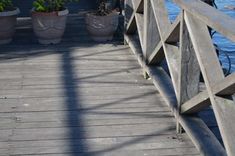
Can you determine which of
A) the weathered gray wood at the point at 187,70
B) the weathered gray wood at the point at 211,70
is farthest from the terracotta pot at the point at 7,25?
the weathered gray wood at the point at 211,70

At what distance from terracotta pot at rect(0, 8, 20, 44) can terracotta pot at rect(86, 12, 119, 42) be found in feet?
2.35

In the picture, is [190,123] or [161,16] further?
[161,16]

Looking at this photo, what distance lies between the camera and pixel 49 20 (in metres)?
4.57

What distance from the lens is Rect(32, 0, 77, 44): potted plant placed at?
4.57 m

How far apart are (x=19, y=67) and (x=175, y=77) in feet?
5.26

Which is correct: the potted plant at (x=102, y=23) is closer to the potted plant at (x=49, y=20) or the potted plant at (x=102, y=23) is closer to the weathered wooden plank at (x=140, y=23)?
the potted plant at (x=49, y=20)

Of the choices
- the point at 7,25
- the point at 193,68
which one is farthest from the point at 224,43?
the point at 193,68

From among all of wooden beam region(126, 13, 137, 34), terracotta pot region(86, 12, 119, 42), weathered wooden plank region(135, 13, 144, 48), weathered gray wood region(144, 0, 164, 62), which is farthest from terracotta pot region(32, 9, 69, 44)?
weathered gray wood region(144, 0, 164, 62)

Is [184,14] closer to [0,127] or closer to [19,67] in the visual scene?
[0,127]

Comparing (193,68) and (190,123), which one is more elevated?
(193,68)

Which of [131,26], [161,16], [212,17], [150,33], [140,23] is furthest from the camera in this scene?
[131,26]

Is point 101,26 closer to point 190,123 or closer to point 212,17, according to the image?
point 190,123

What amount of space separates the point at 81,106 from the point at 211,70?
48.4 inches

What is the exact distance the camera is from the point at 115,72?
392 centimetres
